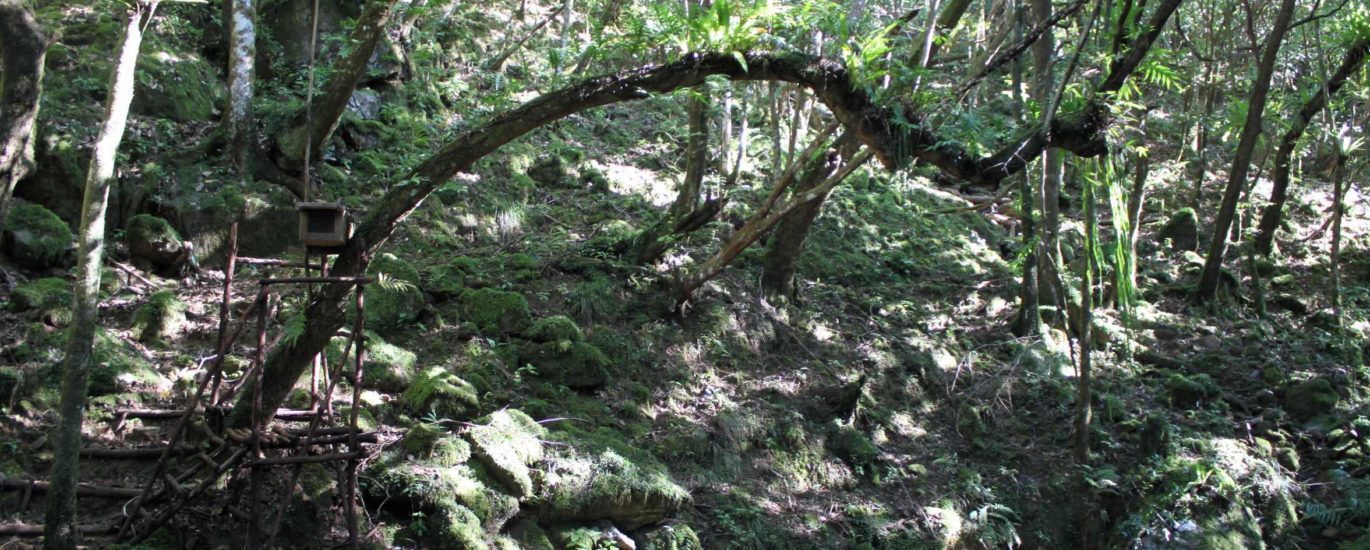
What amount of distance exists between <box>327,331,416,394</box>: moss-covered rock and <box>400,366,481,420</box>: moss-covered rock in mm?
165

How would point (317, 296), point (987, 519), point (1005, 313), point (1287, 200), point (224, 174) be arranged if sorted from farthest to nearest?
point (1287, 200) → point (1005, 313) → point (224, 174) → point (987, 519) → point (317, 296)

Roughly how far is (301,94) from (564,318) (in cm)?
457

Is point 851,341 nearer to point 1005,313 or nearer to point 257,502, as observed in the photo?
point 1005,313

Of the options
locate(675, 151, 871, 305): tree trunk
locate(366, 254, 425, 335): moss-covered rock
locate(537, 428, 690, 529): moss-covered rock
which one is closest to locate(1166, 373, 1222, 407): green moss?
locate(675, 151, 871, 305): tree trunk

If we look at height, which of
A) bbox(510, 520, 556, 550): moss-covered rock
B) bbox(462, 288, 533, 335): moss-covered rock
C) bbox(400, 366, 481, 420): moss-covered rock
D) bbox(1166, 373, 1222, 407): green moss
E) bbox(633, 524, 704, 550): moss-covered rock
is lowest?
bbox(633, 524, 704, 550): moss-covered rock

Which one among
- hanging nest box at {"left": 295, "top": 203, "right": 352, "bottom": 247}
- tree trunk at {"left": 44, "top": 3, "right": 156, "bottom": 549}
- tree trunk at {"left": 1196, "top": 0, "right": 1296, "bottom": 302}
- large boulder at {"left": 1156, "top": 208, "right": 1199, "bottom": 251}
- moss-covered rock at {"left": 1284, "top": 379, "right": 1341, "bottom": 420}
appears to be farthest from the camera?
large boulder at {"left": 1156, "top": 208, "right": 1199, "bottom": 251}

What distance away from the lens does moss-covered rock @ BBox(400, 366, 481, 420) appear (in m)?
6.43

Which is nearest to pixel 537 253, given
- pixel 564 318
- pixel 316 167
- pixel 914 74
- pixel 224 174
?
pixel 564 318

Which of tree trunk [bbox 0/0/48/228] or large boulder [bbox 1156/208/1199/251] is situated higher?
large boulder [bbox 1156/208/1199/251]

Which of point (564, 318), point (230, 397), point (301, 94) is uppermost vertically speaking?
point (301, 94)

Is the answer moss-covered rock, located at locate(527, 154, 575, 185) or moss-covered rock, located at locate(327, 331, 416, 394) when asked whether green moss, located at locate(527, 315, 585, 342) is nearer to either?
moss-covered rock, located at locate(327, 331, 416, 394)

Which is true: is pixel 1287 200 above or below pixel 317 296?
above

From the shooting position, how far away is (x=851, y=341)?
32.4 feet

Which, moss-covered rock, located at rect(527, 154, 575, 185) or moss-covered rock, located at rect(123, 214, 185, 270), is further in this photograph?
moss-covered rock, located at rect(527, 154, 575, 185)
